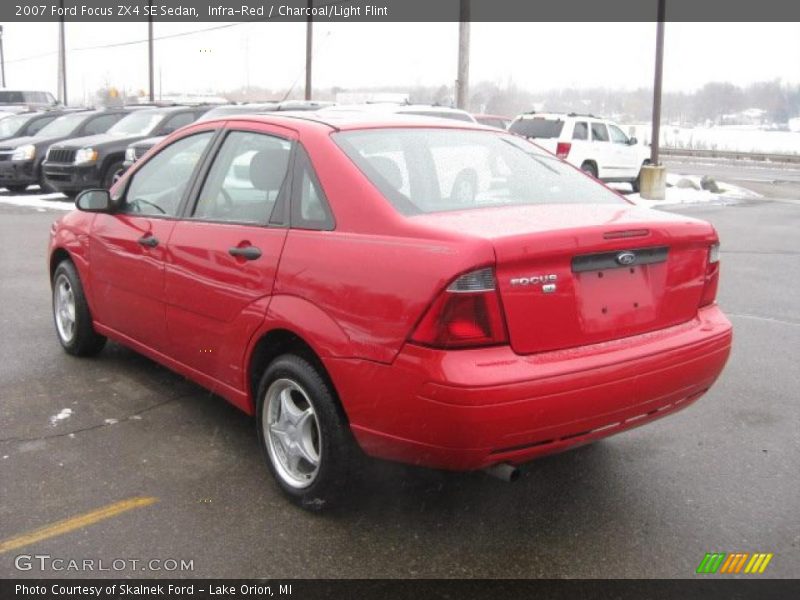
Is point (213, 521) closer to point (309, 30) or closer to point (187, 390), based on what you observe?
point (187, 390)

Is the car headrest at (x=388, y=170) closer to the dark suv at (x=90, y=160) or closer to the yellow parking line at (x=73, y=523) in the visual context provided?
the yellow parking line at (x=73, y=523)

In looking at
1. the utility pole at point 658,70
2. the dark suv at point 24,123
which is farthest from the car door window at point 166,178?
the dark suv at point 24,123

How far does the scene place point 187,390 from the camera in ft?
16.5

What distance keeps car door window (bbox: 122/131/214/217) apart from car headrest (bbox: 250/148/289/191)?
0.55 metres

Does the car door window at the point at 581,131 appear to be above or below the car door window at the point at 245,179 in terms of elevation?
above

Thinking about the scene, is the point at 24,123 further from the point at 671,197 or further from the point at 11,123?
the point at 671,197

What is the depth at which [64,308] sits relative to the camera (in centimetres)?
574

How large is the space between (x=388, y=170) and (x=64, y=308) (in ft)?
10.4

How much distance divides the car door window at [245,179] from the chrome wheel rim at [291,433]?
2.56 ft

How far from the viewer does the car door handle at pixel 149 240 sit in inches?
175

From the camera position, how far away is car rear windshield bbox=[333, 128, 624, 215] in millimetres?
3521

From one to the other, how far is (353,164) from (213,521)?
157 cm

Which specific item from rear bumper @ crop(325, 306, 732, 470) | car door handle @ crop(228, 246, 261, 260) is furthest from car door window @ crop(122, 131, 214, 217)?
rear bumper @ crop(325, 306, 732, 470)

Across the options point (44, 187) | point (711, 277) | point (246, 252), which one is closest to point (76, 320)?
point (246, 252)
